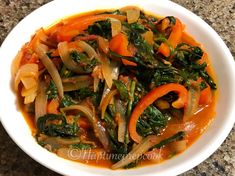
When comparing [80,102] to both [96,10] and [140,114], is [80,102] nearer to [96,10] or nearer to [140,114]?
[140,114]

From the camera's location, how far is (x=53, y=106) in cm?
263

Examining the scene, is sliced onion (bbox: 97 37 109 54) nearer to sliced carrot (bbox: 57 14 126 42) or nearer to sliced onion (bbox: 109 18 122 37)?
sliced onion (bbox: 109 18 122 37)

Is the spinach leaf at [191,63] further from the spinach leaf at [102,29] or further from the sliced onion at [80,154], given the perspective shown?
the sliced onion at [80,154]

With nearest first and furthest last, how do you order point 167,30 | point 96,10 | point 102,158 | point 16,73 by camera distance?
point 102,158, point 16,73, point 167,30, point 96,10

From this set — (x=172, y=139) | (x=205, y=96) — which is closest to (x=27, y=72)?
(x=172, y=139)

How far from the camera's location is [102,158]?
2.56 meters

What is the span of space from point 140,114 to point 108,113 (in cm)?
19

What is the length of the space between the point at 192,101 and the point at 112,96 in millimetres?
493

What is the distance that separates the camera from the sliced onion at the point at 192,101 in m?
2.69

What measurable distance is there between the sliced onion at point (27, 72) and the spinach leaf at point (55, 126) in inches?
10.3

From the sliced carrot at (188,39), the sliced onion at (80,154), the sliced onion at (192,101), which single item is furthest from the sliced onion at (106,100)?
the sliced carrot at (188,39)

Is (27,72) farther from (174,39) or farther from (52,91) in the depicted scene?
(174,39)

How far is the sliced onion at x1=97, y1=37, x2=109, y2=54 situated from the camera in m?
2.67

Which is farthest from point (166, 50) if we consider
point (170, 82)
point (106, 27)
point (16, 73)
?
point (16, 73)
